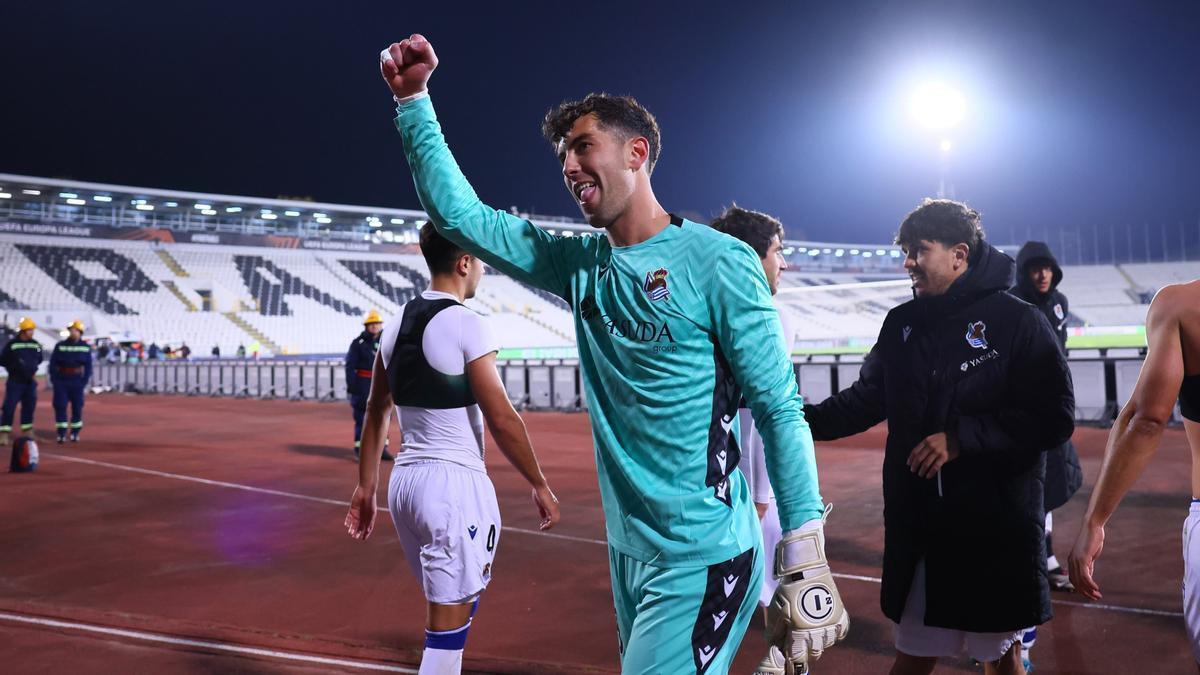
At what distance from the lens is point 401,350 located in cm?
341

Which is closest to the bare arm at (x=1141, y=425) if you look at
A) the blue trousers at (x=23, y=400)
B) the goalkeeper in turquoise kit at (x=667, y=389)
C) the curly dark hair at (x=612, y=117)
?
the goalkeeper in turquoise kit at (x=667, y=389)

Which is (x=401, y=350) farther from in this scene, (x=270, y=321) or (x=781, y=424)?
(x=270, y=321)

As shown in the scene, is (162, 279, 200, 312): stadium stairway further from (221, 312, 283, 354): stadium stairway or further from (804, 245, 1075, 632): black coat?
(804, 245, 1075, 632): black coat

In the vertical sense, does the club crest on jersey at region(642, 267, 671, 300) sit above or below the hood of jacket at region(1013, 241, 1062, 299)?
below

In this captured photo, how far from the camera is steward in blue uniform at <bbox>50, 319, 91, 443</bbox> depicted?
15.3m

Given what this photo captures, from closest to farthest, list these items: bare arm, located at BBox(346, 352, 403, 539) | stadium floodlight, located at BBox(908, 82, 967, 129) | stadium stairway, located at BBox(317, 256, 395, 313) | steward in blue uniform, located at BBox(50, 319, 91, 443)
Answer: bare arm, located at BBox(346, 352, 403, 539) → steward in blue uniform, located at BBox(50, 319, 91, 443) → stadium floodlight, located at BBox(908, 82, 967, 129) → stadium stairway, located at BBox(317, 256, 395, 313)

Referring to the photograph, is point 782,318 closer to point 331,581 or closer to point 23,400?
point 331,581

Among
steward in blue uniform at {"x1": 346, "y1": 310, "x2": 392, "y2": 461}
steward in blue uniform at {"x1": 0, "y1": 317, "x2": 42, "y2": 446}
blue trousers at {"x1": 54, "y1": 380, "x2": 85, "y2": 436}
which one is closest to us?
steward in blue uniform at {"x1": 346, "y1": 310, "x2": 392, "y2": 461}

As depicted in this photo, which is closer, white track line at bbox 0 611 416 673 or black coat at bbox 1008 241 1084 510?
white track line at bbox 0 611 416 673

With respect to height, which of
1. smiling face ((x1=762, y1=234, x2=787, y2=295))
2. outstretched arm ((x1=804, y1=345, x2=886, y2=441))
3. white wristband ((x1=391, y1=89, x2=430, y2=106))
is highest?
white wristband ((x1=391, y1=89, x2=430, y2=106))

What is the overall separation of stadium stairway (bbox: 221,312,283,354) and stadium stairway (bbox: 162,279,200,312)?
5.44 ft

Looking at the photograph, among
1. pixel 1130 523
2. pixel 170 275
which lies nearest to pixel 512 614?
pixel 1130 523

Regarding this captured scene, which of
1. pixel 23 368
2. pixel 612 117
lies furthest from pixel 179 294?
pixel 612 117

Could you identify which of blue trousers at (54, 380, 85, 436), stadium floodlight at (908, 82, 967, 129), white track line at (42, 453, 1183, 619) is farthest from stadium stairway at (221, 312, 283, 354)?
stadium floodlight at (908, 82, 967, 129)
